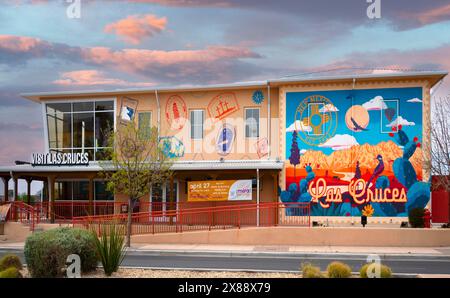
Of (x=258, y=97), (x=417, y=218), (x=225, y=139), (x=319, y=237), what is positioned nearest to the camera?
(x=319, y=237)

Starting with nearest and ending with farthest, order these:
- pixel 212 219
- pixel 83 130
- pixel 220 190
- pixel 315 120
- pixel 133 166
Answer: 1. pixel 133 166
2. pixel 212 219
3. pixel 220 190
4. pixel 315 120
5. pixel 83 130

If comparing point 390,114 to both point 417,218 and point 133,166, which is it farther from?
point 133,166

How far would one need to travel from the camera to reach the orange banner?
24.5 metres

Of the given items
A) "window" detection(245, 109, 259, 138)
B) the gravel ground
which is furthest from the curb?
"window" detection(245, 109, 259, 138)

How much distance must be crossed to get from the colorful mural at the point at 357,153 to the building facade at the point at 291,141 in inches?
1.9

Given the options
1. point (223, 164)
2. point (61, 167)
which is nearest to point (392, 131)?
point (223, 164)

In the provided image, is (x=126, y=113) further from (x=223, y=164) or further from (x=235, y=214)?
(x=235, y=214)

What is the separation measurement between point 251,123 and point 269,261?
39.5 feet

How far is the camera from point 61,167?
2773cm

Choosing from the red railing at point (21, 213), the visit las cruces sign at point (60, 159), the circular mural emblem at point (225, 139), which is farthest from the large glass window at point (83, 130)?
the circular mural emblem at point (225, 139)

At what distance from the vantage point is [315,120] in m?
25.3

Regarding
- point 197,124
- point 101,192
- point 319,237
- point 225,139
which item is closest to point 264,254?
point 319,237

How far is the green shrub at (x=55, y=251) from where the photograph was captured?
35.6ft
